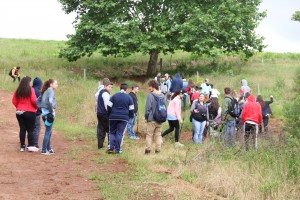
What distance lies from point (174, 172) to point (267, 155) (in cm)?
196

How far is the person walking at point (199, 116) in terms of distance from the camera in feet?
43.3

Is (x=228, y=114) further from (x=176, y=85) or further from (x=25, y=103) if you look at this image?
(x=176, y=85)

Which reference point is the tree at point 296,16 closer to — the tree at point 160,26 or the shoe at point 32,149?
the tree at point 160,26

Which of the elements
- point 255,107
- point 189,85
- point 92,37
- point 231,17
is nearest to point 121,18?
point 92,37

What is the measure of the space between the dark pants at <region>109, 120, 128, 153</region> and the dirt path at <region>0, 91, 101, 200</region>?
1.19m

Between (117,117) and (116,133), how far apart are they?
1.38 feet

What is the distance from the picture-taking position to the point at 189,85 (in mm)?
19547

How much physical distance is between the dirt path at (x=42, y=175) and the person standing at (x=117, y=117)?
1228mm

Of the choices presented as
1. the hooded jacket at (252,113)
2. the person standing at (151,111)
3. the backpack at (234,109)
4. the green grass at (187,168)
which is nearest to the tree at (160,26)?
the green grass at (187,168)

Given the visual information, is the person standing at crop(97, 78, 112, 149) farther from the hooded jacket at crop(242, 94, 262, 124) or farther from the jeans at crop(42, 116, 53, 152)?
the hooded jacket at crop(242, 94, 262, 124)

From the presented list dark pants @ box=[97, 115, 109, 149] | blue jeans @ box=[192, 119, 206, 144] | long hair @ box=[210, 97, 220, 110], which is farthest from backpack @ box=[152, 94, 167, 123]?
long hair @ box=[210, 97, 220, 110]

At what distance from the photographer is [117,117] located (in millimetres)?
11180

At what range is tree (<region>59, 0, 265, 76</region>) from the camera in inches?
1027

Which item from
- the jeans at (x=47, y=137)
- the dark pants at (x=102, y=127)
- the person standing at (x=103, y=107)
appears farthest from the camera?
the dark pants at (x=102, y=127)
